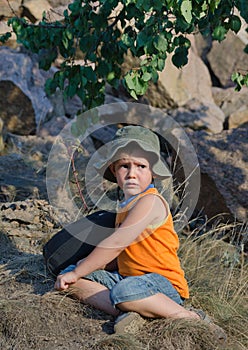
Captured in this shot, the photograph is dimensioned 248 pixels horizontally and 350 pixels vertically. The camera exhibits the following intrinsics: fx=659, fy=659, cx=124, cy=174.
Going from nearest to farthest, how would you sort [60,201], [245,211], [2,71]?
[60,201], [245,211], [2,71]

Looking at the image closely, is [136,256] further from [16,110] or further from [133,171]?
[16,110]

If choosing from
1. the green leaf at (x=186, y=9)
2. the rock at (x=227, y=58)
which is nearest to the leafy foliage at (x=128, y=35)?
the green leaf at (x=186, y=9)

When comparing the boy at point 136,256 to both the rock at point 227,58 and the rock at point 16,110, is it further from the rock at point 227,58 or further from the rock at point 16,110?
the rock at point 227,58

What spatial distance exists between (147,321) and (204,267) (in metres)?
1.16

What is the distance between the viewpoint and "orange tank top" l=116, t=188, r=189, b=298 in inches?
134

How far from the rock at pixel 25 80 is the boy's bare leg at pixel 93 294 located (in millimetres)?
5041

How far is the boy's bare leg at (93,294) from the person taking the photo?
3.40 m

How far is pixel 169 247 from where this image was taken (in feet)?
11.3

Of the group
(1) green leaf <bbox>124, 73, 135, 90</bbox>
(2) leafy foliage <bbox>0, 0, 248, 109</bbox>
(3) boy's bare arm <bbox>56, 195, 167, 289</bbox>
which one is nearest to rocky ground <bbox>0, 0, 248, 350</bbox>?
(3) boy's bare arm <bbox>56, 195, 167, 289</bbox>

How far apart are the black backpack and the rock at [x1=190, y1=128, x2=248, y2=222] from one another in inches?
92.2

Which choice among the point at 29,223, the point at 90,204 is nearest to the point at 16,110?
the point at 90,204

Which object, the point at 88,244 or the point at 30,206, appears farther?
the point at 30,206

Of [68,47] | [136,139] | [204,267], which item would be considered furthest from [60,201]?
[136,139]

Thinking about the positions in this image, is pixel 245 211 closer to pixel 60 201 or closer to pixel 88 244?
pixel 60 201
